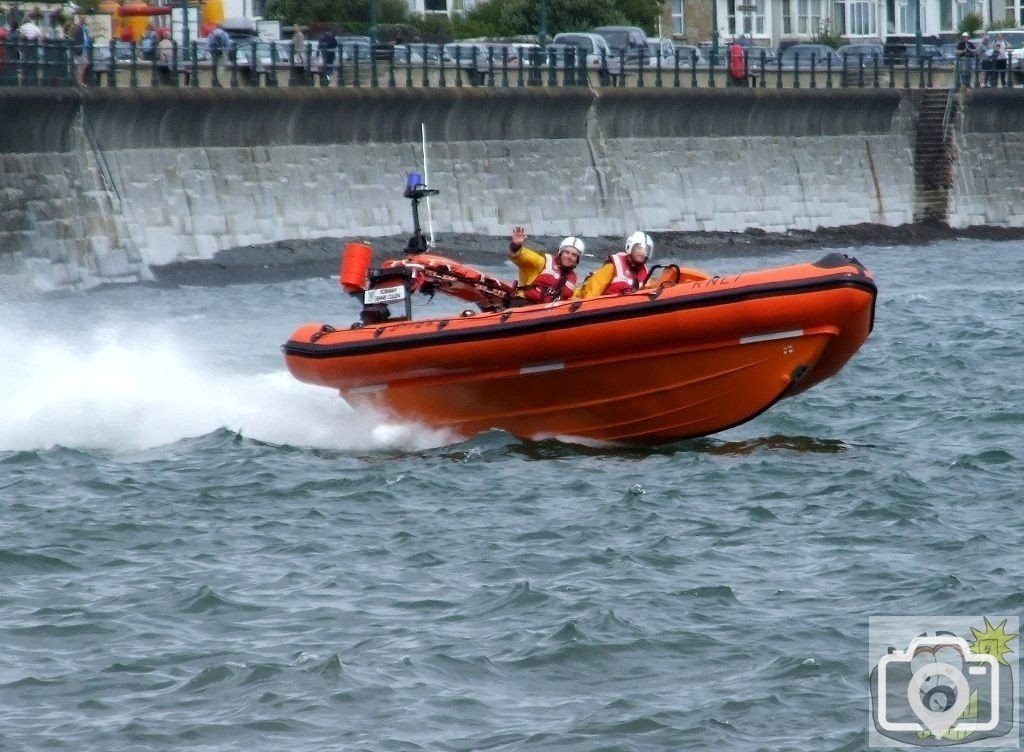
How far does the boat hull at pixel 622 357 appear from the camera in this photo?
41.0ft

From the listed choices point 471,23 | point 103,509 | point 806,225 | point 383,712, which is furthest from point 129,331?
point 471,23

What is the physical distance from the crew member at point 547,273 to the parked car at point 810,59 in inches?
1062

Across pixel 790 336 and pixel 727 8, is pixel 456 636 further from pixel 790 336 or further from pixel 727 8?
pixel 727 8

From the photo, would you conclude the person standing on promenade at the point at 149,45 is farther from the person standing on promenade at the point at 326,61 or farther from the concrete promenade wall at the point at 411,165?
the person standing on promenade at the point at 326,61

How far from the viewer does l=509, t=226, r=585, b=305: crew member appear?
1334 centimetres

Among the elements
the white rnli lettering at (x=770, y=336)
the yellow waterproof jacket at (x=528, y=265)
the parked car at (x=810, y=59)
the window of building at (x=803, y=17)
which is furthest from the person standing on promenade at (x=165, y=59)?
the window of building at (x=803, y=17)

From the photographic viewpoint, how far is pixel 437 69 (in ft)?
109

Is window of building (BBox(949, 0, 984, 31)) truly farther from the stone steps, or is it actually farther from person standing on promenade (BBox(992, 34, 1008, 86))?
the stone steps

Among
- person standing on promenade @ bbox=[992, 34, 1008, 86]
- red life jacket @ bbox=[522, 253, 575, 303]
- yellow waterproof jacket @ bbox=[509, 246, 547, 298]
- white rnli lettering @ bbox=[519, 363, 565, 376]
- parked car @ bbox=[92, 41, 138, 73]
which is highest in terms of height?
parked car @ bbox=[92, 41, 138, 73]

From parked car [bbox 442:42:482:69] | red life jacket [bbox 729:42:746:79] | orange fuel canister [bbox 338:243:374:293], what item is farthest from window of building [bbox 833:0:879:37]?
orange fuel canister [bbox 338:243:374:293]

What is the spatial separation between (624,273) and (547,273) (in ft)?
2.15

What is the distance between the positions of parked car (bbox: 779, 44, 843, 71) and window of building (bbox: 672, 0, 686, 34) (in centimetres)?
1532

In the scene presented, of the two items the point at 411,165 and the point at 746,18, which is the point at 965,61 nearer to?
the point at 411,165

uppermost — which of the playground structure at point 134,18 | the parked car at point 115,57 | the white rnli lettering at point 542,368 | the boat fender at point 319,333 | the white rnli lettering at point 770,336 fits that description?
the playground structure at point 134,18
